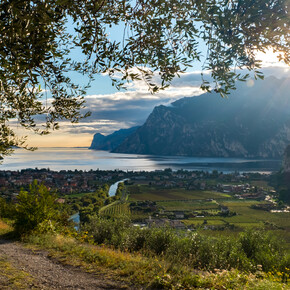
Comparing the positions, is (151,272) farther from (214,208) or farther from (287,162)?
(287,162)

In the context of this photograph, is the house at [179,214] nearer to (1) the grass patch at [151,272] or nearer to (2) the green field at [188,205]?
(2) the green field at [188,205]

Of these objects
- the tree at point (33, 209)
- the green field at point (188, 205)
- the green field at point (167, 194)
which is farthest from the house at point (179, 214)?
the tree at point (33, 209)

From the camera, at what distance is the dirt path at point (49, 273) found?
5.86 m

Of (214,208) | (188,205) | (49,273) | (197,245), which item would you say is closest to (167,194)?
(188,205)

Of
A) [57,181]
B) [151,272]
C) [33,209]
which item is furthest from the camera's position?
[57,181]

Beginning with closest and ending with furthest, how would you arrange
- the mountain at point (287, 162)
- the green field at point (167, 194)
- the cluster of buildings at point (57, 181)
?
the cluster of buildings at point (57, 181) < the green field at point (167, 194) < the mountain at point (287, 162)

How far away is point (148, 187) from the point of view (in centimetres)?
13750

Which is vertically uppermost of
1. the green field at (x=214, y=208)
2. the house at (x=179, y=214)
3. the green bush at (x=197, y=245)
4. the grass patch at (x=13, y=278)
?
the grass patch at (x=13, y=278)

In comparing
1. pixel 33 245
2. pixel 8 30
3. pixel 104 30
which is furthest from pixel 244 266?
pixel 8 30

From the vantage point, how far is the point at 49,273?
6539 millimetres

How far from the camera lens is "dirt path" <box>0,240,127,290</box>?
586cm

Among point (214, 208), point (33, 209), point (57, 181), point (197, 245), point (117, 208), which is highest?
point (33, 209)

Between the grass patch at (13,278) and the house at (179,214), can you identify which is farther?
the house at (179,214)

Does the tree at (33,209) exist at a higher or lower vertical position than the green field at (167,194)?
higher
